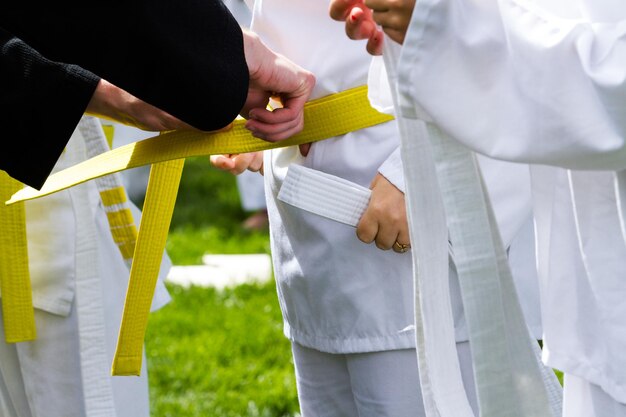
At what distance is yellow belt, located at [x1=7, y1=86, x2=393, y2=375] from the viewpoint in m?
2.00

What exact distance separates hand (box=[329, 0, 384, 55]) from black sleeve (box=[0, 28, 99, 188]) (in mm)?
715

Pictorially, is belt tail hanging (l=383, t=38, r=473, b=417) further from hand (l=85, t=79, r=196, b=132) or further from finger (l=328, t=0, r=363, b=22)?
hand (l=85, t=79, r=196, b=132)

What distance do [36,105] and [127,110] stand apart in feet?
0.58

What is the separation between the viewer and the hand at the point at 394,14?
4.74 ft

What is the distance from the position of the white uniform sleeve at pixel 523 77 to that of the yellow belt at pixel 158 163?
1.86 ft

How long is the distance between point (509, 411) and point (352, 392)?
0.70 metres

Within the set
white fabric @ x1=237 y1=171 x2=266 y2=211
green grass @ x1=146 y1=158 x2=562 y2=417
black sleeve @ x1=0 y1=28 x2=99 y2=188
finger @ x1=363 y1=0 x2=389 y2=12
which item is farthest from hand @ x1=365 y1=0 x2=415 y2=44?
white fabric @ x1=237 y1=171 x2=266 y2=211

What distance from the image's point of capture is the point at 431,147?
150 cm

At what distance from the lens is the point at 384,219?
193cm

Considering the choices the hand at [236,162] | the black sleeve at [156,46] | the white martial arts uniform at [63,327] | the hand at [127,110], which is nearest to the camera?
the black sleeve at [156,46]

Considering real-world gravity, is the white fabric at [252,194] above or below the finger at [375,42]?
above

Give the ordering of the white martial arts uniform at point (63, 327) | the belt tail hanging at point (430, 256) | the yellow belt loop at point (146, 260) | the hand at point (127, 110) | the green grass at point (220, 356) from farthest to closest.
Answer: the green grass at point (220, 356)
the white martial arts uniform at point (63, 327)
the yellow belt loop at point (146, 260)
the hand at point (127, 110)
the belt tail hanging at point (430, 256)

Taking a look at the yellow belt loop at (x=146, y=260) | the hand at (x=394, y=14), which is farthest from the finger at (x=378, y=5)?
the yellow belt loop at (x=146, y=260)

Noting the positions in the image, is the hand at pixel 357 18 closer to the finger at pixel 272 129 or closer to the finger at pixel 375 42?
the finger at pixel 375 42
